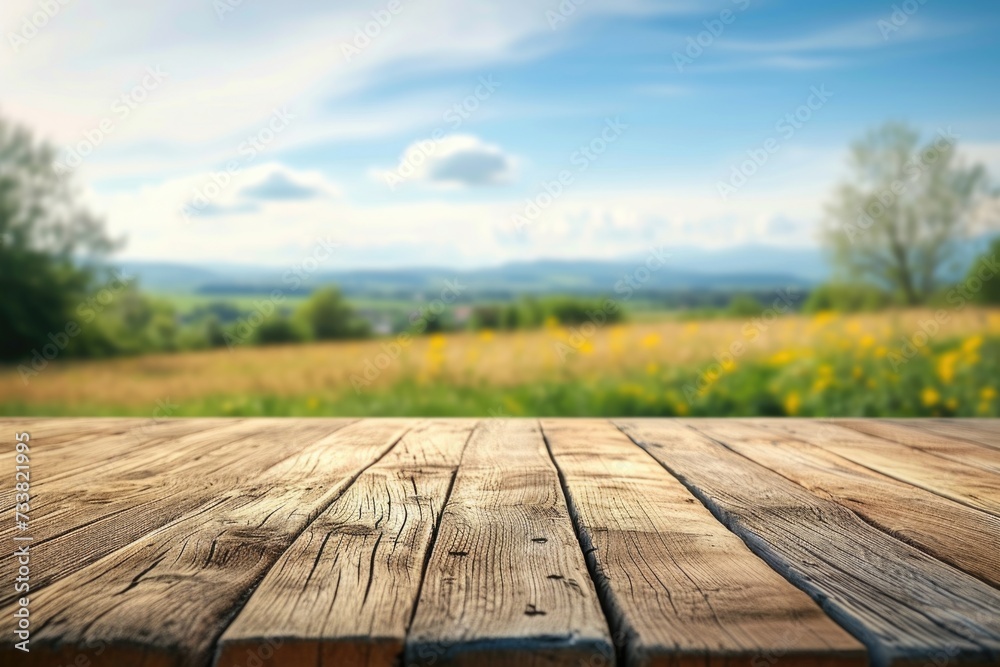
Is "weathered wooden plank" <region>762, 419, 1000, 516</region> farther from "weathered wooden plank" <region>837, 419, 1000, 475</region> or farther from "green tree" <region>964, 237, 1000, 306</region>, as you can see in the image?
"green tree" <region>964, 237, 1000, 306</region>

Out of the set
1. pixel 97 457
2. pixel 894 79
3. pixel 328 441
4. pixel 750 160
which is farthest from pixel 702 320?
pixel 97 457

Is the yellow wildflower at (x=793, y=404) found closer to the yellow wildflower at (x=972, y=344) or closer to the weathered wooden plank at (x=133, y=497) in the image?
the yellow wildflower at (x=972, y=344)

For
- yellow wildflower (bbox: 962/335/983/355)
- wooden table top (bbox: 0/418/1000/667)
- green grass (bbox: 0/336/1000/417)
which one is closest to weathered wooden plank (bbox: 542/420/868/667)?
wooden table top (bbox: 0/418/1000/667)

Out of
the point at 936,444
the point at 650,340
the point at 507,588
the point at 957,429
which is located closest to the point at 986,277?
the point at 650,340

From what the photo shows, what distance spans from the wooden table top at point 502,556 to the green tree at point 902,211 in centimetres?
533

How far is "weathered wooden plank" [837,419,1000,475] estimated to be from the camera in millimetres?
1680

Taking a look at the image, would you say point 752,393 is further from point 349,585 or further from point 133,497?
point 349,585

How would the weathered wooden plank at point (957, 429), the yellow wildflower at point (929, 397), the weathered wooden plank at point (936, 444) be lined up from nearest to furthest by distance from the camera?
the weathered wooden plank at point (936, 444) < the weathered wooden plank at point (957, 429) < the yellow wildflower at point (929, 397)

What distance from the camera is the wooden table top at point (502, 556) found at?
68cm

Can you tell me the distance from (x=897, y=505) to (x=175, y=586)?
1.11m

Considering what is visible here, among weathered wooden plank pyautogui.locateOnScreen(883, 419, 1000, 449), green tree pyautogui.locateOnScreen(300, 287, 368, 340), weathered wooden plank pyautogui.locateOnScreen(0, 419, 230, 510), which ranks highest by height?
green tree pyautogui.locateOnScreen(300, 287, 368, 340)

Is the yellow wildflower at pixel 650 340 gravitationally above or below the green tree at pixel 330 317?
below

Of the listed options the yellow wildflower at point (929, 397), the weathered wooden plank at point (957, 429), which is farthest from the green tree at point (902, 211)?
the weathered wooden plank at point (957, 429)

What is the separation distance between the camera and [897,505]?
4.03 ft
